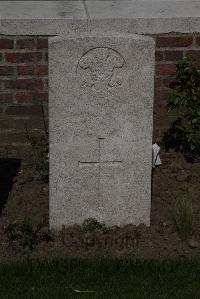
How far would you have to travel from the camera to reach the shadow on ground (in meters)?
6.08

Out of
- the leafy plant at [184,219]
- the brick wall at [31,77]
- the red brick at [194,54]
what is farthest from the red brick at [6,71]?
the leafy plant at [184,219]

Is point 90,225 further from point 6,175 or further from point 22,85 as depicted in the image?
point 22,85

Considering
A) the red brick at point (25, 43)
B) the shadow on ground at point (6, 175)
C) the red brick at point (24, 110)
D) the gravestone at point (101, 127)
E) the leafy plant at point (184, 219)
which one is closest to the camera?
the gravestone at point (101, 127)

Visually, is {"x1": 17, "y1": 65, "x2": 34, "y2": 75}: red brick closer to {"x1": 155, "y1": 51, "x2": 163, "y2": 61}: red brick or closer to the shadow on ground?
the shadow on ground

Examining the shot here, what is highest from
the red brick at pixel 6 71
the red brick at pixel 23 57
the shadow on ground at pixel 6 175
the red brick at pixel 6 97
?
the red brick at pixel 23 57

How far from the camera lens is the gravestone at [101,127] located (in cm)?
514

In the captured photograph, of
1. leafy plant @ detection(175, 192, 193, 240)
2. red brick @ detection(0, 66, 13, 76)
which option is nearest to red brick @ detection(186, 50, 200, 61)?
red brick @ detection(0, 66, 13, 76)

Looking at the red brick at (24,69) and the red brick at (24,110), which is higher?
the red brick at (24,69)

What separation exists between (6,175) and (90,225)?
1.24m

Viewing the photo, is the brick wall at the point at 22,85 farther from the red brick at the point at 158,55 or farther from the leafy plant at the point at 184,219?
the leafy plant at the point at 184,219

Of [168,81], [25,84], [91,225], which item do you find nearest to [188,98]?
[168,81]

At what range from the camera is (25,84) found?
22.2ft

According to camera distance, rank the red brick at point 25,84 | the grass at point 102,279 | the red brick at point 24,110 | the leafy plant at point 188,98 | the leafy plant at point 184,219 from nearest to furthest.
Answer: the grass at point 102,279
the leafy plant at point 184,219
the leafy plant at point 188,98
the red brick at point 25,84
the red brick at point 24,110

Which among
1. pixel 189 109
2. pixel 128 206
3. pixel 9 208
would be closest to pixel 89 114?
pixel 128 206
